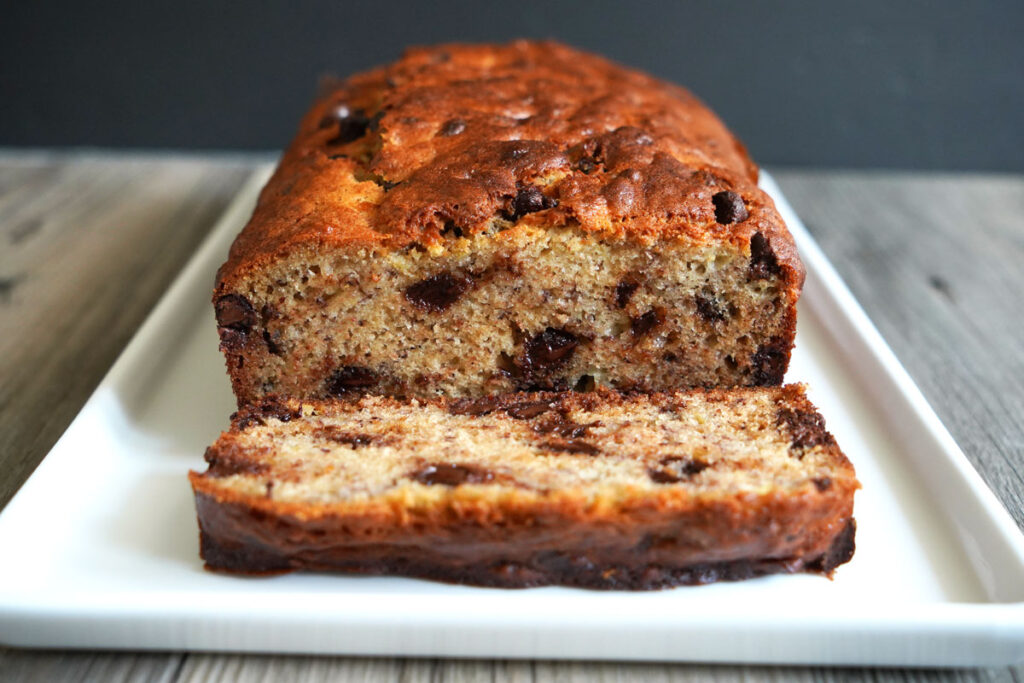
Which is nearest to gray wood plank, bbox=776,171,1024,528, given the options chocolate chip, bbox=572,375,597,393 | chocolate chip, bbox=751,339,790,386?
chocolate chip, bbox=751,339,790,386

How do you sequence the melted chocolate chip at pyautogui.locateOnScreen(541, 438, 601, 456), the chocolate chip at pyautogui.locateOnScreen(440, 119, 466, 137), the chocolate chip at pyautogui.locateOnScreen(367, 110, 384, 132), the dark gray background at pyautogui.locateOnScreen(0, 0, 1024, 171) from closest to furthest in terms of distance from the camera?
the melted chocolate chip at pyautogui.locateOnScreen(541, 438, 601, 456), the chocolate chip at pyautogui.locateOnScreen(440, 119, 466, 137), the chocolate chip at pyautogui.locateOnScreen(367, 110, 384, 132), the dark gray background at pyautogui.locateOnScreen(0, 0, 1024, 171)

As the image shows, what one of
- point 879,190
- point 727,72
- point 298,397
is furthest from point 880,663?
point 727,72

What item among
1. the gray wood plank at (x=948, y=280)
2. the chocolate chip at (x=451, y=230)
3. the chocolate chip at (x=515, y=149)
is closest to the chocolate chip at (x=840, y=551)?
the gray wood plank at (x=948, y=280)

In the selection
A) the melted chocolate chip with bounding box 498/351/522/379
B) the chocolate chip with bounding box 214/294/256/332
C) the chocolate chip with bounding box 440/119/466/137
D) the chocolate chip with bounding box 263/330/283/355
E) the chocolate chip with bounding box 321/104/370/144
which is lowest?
the melted chocolate chip with bounding box 498/351/522/379

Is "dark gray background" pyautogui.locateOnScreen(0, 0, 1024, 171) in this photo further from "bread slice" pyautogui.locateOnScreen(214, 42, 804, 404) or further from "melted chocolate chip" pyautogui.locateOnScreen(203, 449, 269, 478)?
"melted chocolate chip" pyautogui.locateOnScreen(203, 449, 269, 478)

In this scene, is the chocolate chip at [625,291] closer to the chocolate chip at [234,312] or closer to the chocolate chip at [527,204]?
the chocolate chip at [527,204]

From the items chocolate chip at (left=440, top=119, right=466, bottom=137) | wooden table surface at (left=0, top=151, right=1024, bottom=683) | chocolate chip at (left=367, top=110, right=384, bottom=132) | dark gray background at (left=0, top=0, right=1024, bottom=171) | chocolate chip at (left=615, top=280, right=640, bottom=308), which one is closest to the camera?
wooden table surface at (left=0, top=151, right=1024, bottom=683)

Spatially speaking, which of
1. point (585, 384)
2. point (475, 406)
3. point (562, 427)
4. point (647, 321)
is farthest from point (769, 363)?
point (475, 406)

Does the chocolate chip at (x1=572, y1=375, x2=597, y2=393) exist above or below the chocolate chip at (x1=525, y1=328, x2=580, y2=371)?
below

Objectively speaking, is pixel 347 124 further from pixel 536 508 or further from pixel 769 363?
pixel 536 508
